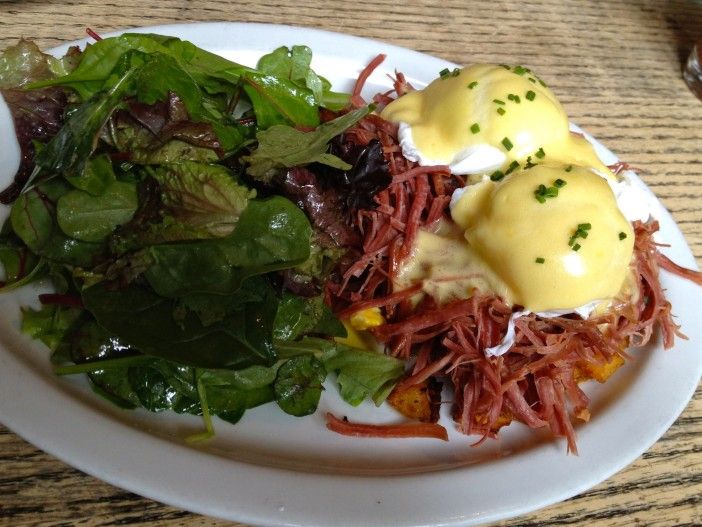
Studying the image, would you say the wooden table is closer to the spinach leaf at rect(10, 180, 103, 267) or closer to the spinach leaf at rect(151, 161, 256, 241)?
the spinach leaf at rect(10, 180, 103, 267)

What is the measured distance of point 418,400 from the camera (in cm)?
159

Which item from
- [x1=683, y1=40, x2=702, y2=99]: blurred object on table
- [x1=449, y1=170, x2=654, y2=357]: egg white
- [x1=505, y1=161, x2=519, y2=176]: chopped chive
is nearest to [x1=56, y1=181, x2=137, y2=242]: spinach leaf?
[x1=449, y1=170, x2=654, y2=357]: egg white

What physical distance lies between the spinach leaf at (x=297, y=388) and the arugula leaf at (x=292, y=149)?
0.48 m

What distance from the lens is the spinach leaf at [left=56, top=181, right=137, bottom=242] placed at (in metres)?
1.44

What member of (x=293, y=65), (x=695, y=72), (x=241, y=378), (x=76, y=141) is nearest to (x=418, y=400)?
(x=241, y=378)

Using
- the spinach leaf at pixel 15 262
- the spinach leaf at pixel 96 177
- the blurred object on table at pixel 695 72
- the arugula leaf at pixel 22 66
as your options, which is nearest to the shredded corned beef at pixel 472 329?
the spinach leaf at pixel 96 177

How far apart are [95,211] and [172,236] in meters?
0.22

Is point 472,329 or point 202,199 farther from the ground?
point 202,199

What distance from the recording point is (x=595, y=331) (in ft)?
5.21

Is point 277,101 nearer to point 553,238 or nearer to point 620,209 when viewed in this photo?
point 553,238

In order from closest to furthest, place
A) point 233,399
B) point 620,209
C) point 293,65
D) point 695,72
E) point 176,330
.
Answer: point 176,330, point 233,399, point 620,209, point 293,65, point 695,72

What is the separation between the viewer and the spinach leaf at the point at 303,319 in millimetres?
1536

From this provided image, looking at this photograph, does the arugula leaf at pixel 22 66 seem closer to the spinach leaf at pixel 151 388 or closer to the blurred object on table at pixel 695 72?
the spinach leaf at pixel 151 388

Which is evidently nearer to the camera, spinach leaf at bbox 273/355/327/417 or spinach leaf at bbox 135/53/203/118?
spinach leaf at bbox 273/355/327/417
